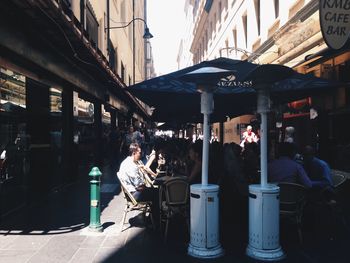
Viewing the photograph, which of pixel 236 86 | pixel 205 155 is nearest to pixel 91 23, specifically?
pixel 236 86

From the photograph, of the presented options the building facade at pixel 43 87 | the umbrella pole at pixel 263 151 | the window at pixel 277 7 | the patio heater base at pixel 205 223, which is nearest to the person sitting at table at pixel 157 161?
the building facade at pixel 43 87

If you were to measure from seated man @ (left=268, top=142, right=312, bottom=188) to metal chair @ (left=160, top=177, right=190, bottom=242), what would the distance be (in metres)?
1.30

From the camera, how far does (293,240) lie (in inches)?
233

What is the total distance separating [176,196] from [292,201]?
1.65 meters

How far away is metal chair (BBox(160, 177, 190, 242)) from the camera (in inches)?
233

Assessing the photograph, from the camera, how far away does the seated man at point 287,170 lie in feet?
19.4

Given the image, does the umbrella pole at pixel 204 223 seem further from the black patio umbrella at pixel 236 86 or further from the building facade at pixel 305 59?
the building facade at pixel 305 59

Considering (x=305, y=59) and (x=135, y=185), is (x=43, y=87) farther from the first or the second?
(x=305, y=59)

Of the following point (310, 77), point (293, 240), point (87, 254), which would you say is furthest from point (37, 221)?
point (310, 77)

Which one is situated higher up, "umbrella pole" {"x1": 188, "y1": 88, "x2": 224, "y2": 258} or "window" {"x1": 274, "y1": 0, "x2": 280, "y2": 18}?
"window" {"x1": 274, "y1": 0, "x2": 280, "y2": 18}

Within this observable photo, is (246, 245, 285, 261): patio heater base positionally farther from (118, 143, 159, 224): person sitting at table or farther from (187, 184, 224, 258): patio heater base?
(118, 143, 159, 224): person sitting at table

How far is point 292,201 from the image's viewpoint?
A: 560 centimetres

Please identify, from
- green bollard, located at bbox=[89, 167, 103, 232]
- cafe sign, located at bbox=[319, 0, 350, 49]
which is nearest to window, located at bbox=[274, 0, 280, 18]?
cafe sign, located at bbox=[319, 0, 350, 49]

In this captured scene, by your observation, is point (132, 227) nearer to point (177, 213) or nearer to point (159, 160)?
point (177, 213)
